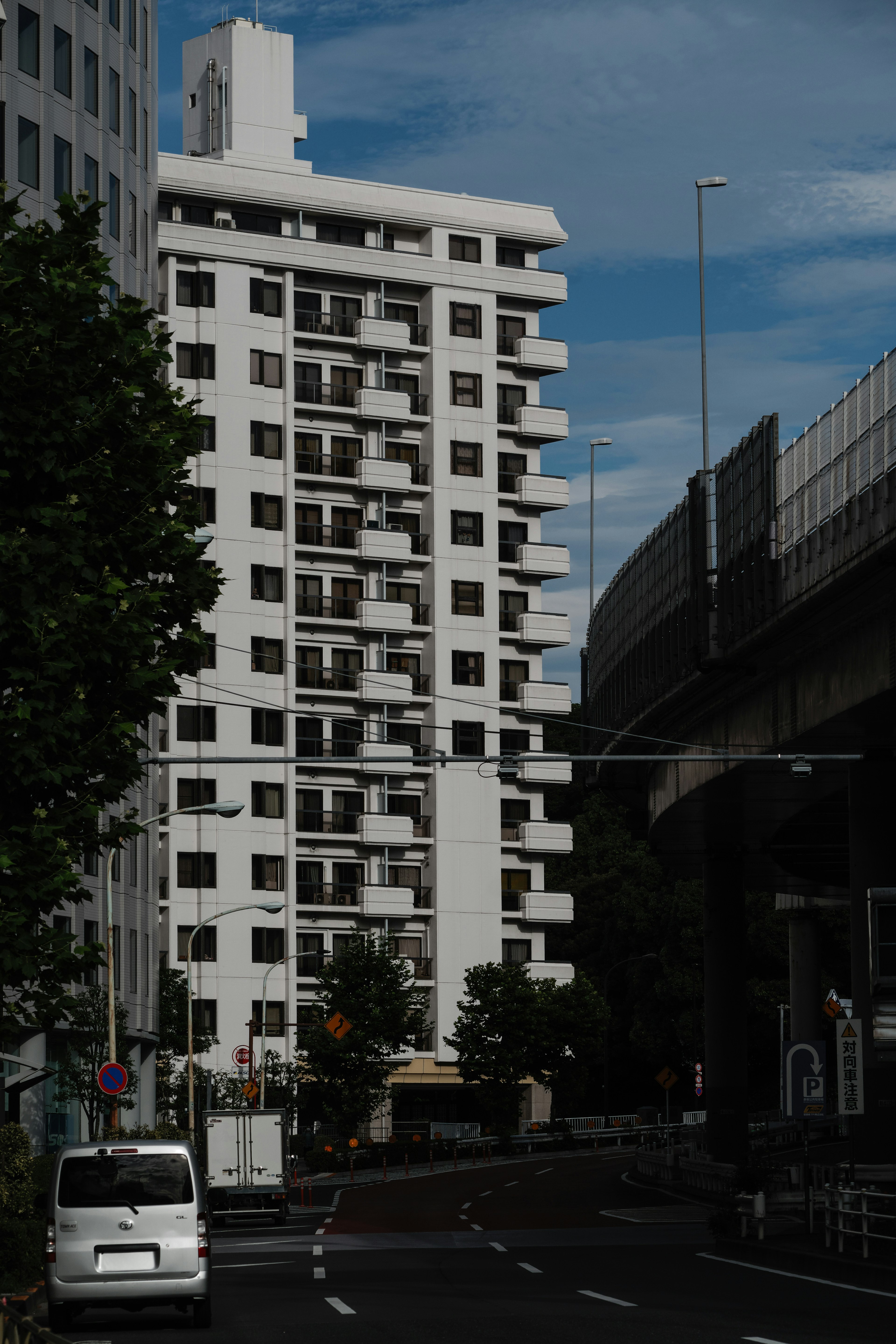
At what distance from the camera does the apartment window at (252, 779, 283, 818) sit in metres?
97.3

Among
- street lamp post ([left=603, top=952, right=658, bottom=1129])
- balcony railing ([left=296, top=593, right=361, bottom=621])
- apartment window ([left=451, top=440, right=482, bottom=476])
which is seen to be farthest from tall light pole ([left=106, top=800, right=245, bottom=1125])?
apartment window ([left=451, top=440, right=482, bottom=476])

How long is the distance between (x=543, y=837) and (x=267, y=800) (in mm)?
15119

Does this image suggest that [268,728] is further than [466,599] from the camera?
No

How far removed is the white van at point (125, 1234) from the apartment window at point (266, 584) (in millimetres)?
80439

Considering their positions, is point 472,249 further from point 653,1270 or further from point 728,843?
point 653,1270

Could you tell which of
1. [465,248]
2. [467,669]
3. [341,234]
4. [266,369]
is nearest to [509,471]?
[467,669]

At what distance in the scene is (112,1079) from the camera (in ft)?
119

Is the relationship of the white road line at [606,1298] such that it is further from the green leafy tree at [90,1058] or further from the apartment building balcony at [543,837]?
the apartment building balcony at [543,837]

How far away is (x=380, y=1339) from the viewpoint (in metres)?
17.3

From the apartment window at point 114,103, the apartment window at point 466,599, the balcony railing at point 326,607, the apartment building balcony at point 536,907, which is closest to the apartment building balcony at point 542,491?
the apartment window at point 466,599

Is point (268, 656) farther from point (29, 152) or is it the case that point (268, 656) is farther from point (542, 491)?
point (29, 152)

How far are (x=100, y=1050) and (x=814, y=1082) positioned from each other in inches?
1131

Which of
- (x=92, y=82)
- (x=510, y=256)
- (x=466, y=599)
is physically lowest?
(x=466, y=599)

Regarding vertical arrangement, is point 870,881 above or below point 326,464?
below
